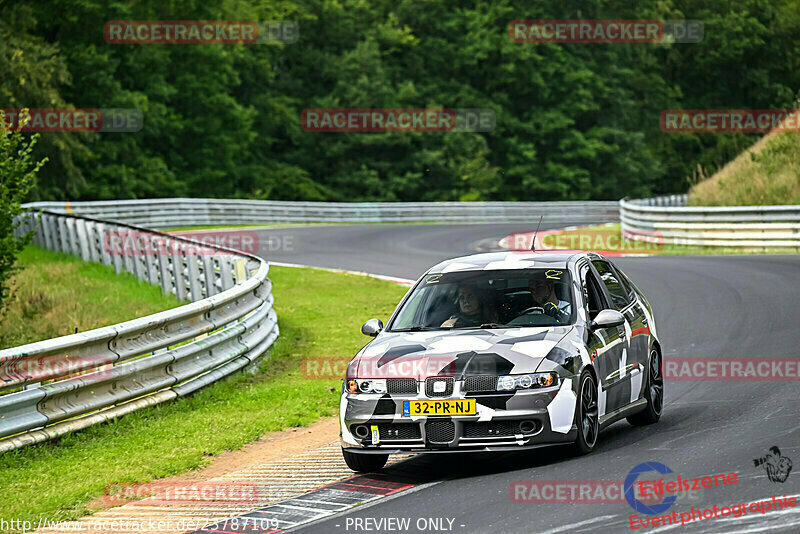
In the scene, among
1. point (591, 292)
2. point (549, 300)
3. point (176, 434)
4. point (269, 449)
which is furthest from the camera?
point (176, 434)

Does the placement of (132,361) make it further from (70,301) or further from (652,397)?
(70,301)

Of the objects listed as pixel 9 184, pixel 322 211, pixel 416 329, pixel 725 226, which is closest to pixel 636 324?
pixel 416 329

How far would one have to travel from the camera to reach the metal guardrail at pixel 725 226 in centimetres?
2625

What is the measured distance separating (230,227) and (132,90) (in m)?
16.5

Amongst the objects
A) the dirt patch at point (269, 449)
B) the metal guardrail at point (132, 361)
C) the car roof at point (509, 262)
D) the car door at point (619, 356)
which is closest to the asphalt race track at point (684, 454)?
the car door at point (619, 356)

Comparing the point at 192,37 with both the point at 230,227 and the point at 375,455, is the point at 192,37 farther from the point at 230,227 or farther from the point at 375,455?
the point at 375,455

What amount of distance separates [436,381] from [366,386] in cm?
55

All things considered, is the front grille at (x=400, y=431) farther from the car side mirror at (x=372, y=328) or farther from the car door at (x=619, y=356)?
the car door at (x=619, y=356)

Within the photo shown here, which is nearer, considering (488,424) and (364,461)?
(488,424)

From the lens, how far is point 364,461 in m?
8.45

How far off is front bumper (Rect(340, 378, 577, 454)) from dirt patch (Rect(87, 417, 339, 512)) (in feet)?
5.85

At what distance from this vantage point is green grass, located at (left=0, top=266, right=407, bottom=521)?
27.9 ft

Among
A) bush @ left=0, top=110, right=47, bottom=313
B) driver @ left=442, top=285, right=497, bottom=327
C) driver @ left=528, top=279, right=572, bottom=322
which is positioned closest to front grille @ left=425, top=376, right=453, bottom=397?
driver @ left=442, top=285, right=497, bottom=327

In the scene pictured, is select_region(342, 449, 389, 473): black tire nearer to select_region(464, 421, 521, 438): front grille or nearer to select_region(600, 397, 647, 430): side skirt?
select_region(464, 421, 521, 438): front grille
